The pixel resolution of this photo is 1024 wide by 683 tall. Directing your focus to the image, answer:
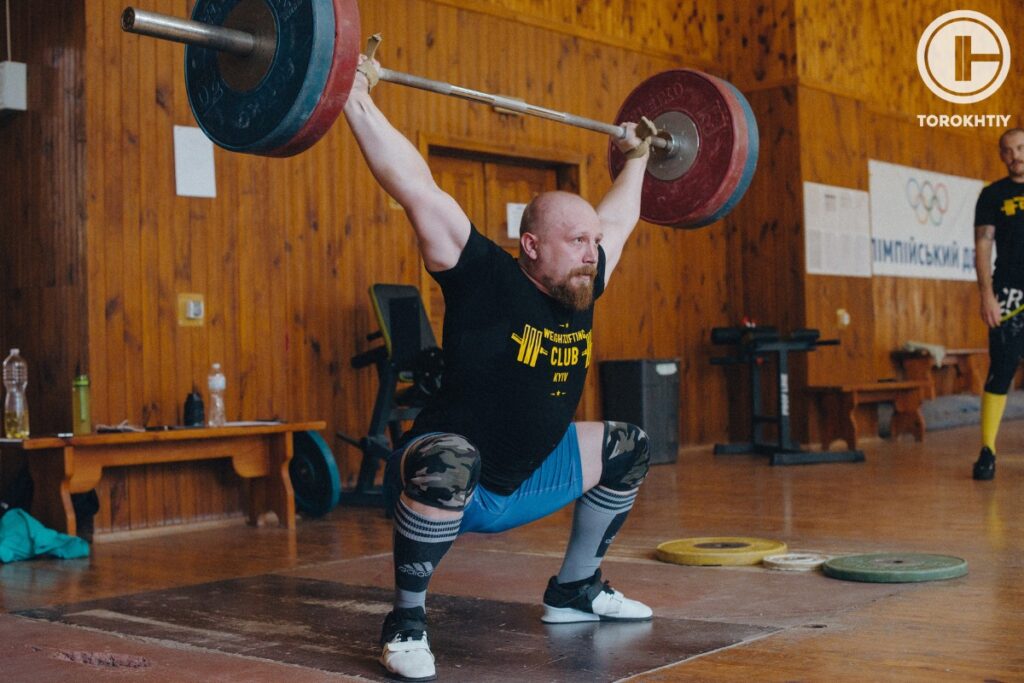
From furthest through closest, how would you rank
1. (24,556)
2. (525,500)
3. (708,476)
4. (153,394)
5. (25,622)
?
(708,476) < (153,394) < (24,556) < (25,622) < (525,500)

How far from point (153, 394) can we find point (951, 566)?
287 centimetres

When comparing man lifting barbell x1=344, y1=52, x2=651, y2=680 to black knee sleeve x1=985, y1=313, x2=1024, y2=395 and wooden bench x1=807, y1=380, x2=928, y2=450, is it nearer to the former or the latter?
black knee sleeve x1=985, y1=313, x2=1024, y2=395

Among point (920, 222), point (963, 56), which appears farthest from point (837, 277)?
point (963, 56)

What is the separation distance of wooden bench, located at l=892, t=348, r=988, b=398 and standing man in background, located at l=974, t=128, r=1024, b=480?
9.63 ft

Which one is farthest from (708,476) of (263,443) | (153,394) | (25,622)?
(25,622)

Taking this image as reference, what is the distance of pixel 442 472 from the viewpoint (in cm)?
202

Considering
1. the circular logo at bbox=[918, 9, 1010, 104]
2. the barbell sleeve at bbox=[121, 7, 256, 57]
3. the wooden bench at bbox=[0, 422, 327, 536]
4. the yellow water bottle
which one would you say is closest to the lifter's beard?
the barbell sleeve at bbox=[121, 7, 256, 57]

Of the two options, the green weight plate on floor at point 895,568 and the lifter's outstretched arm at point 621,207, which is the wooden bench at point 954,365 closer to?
the green weight plate on floor at point 895,568

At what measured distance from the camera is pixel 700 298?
7.04 metres

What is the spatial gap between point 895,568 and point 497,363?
1.27 meters

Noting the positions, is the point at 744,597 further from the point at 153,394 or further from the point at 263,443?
the point at 153,394

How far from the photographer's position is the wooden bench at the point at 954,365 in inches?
308

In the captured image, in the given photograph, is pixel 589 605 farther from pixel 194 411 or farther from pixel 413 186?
pixel 194 411

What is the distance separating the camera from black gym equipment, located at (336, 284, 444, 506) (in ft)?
14.8
